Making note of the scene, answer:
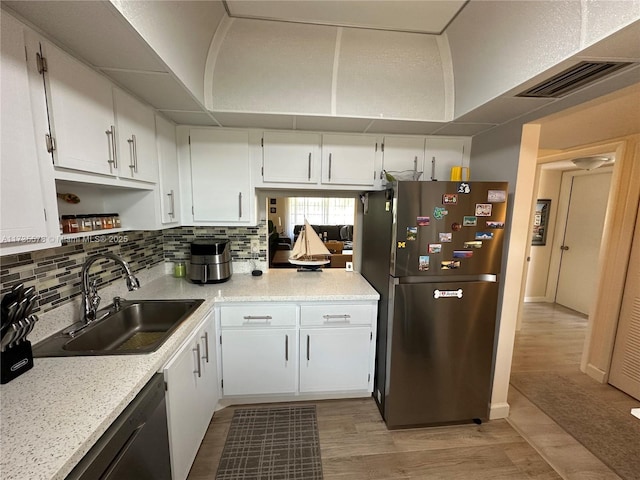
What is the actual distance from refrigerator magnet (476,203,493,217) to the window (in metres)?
1.51

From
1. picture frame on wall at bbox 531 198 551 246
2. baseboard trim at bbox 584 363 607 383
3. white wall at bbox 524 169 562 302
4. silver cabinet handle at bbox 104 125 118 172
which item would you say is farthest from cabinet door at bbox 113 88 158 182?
picture frame on wall at bbox 531 198 551 246

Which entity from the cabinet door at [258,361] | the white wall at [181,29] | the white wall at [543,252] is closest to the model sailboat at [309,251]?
the cabinet door at [258,361]

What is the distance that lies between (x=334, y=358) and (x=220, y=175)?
1.67 meters

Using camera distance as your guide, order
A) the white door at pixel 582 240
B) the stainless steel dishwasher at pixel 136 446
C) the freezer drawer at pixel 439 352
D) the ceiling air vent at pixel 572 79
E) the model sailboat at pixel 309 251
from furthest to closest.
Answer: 1. the white door at pixel 582 240
2. the model sailboat at pixel 309 251
3. the freezer drawer at pixel 439 352
4. the ceiling air vent at pixel 572 79
5. the stainless steel dishwasher at pixel 136 446

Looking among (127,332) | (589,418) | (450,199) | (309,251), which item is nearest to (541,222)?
(589,418)

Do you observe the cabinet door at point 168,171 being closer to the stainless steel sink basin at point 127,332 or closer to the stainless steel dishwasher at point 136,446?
the stainless steel sink basin at point 127,332

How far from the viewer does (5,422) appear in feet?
2.51

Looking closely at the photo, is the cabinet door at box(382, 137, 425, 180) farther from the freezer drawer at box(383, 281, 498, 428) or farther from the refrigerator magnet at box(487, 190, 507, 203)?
the freezer drawer at box(383, 281, 498, 428)

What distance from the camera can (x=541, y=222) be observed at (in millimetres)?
4309

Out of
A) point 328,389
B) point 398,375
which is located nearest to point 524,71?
point 398,375

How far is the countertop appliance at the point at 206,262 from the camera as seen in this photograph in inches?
82.3

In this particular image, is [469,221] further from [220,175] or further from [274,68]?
[220,175]

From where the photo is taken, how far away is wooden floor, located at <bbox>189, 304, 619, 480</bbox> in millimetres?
1574

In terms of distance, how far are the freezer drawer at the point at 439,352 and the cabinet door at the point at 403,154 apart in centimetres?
100
